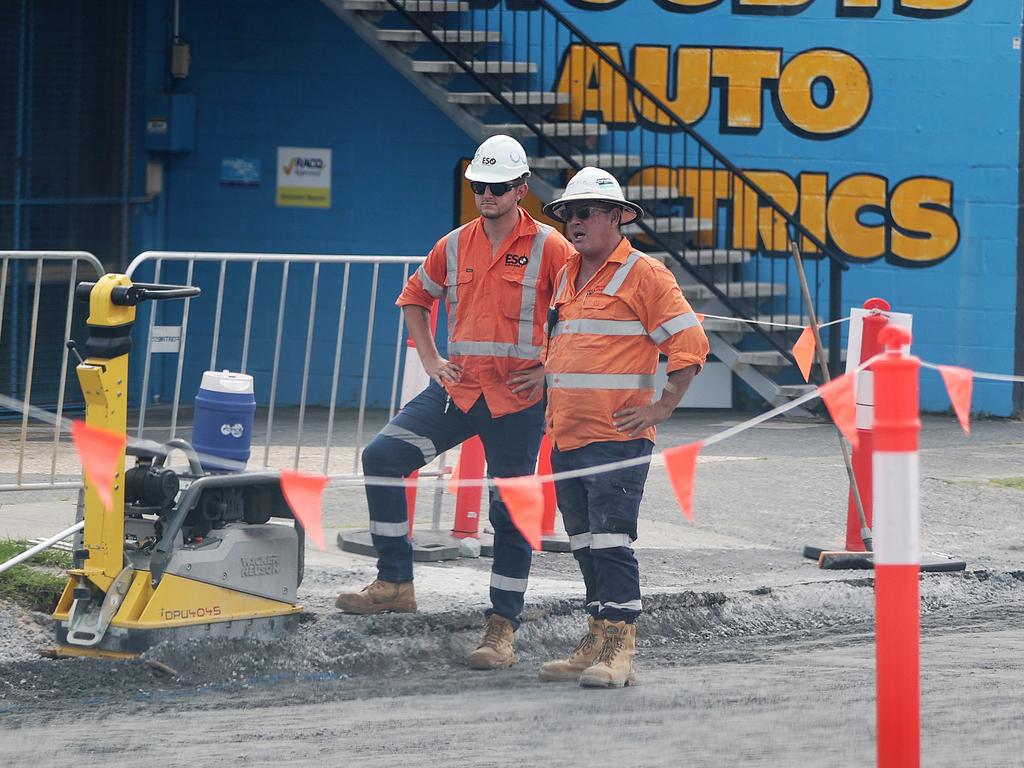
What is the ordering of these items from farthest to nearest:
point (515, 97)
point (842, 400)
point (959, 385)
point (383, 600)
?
1. point (515, 97)
2. point (383, 600)
3. point (959, 385)
4. point (842, 400)

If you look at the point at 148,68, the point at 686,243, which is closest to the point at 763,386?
the point at 686,243

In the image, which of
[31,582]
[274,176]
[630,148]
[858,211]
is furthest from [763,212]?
[31,582]

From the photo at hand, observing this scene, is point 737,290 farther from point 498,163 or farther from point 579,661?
point 579,661

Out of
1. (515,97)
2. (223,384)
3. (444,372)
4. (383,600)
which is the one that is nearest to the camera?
(223,384)

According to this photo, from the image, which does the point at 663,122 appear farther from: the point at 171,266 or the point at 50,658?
the point at 50,658

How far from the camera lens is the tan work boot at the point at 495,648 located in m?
6.50

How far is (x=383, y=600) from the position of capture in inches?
271

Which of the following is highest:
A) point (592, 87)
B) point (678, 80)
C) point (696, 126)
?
point (678, 80)

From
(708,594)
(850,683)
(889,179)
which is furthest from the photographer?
(889,179)

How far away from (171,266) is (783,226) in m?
5.20

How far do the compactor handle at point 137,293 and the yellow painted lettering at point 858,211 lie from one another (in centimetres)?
841

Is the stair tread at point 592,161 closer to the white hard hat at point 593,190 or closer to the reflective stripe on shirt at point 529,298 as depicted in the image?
the reflective stripe on shirt at point 529,298

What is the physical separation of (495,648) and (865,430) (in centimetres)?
260

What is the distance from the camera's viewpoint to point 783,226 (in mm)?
13859
